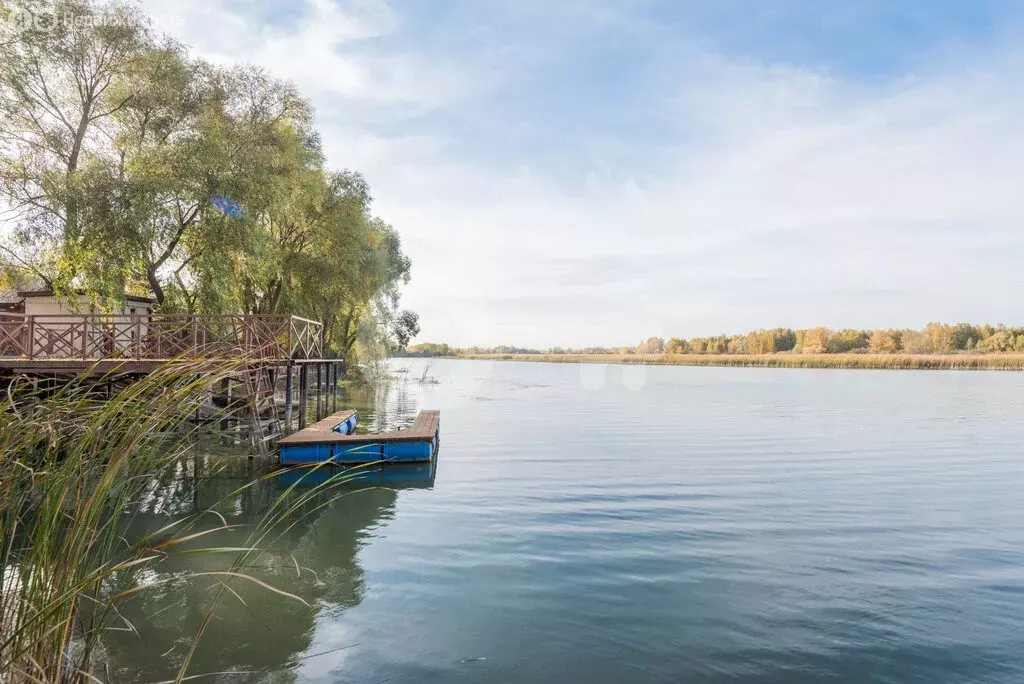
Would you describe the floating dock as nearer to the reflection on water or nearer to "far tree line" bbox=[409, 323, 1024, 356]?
the reflection on water

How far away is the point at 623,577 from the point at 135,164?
1763 cm

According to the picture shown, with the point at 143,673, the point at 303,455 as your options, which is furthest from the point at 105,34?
the point at 143,673

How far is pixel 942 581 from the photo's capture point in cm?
731

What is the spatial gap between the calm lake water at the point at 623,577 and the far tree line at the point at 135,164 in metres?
6.46

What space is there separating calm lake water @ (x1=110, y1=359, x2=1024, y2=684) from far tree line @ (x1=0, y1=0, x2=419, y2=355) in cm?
646

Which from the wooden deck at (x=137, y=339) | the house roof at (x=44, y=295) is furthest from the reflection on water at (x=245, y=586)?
the house roof at (x=44, y=295)

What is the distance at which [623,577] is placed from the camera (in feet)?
24.2

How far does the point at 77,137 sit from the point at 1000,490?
79.0 ft

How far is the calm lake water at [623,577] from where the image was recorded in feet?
17.7

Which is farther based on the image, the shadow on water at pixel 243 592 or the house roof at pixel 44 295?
the house roof at pixel 44 295

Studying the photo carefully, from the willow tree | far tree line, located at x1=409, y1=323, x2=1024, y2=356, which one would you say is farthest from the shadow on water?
far tree line, located at x1=409, y1=323, x2=1024, y2=356

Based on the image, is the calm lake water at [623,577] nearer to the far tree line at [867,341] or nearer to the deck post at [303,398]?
the deck post at [303,398]

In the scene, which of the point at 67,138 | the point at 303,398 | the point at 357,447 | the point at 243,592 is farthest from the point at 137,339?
the point at 243,592

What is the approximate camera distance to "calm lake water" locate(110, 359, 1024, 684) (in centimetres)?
539
